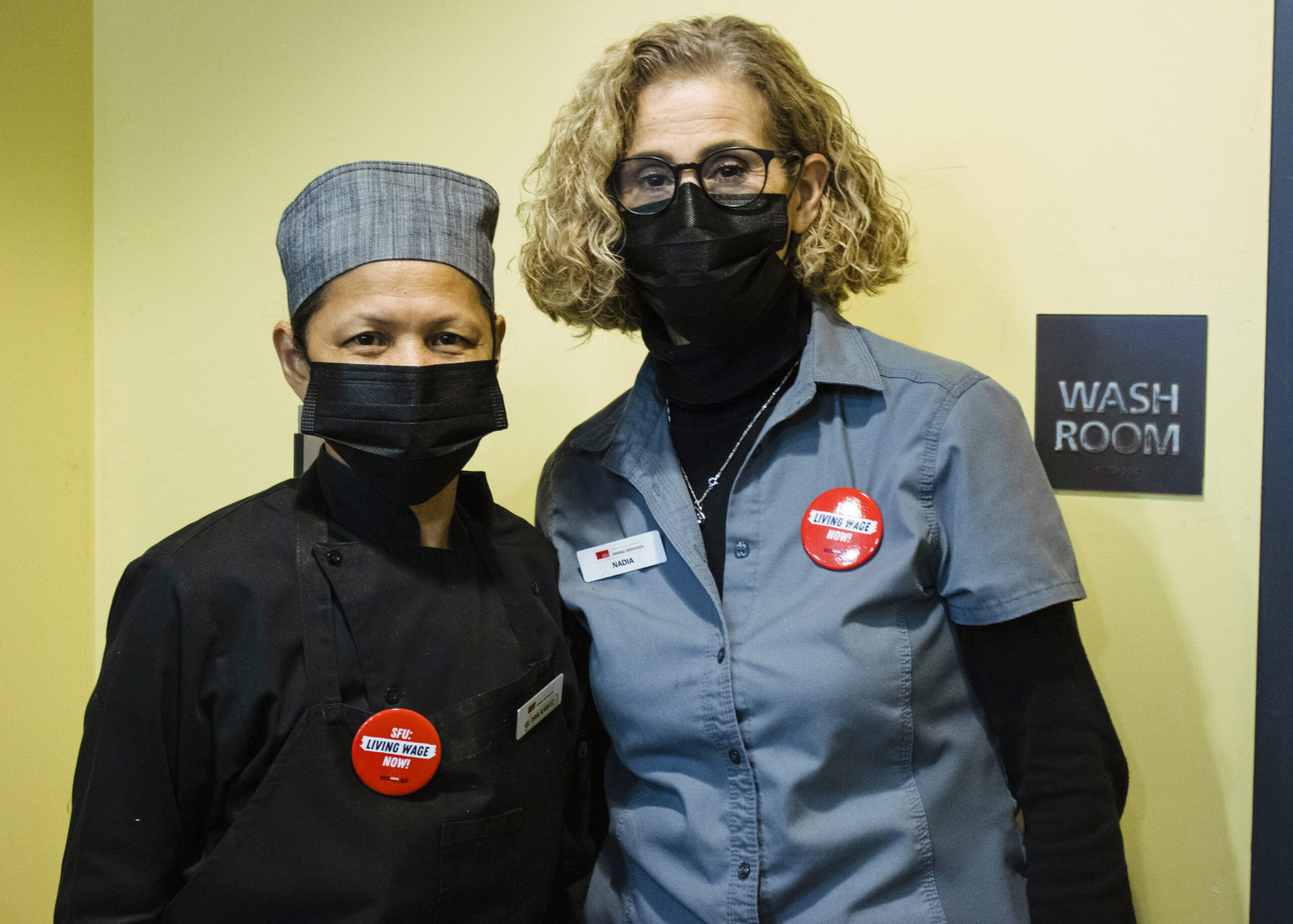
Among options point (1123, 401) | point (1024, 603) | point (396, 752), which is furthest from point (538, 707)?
point (1123, 401)

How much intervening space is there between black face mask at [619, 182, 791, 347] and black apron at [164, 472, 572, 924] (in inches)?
21.4

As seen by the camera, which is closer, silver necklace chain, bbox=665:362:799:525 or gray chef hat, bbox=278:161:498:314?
gray chef hat, bbox=278:161:498:314

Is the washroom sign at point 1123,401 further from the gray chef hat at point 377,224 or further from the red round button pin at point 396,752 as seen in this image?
the red round button pin at point 396,752

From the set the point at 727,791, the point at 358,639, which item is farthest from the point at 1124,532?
the point at 358,639

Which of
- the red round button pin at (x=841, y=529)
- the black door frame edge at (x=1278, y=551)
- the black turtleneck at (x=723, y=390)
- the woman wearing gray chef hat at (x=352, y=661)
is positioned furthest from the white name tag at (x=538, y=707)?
the black door frame edge at (x=1278, y=551)

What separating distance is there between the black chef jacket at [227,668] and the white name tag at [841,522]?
450 mm

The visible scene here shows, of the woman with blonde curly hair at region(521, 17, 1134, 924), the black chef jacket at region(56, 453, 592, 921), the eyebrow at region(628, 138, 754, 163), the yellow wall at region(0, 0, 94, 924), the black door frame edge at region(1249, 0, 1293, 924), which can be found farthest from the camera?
the yellow wall at region(0, 0, 94, 924)

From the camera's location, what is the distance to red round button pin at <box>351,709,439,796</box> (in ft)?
3.44

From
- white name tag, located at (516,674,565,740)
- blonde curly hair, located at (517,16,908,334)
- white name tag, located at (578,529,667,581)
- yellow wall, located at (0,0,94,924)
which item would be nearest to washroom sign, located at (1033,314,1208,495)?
blonde curly hair, located at (517,16,908,334)

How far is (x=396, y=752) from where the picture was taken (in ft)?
3.48

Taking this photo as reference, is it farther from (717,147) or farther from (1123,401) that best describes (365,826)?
(1123,401)

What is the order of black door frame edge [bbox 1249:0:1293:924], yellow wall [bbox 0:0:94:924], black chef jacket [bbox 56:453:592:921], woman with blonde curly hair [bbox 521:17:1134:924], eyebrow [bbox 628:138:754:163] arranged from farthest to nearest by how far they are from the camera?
1. yellow wall [bbox 0:0:94:924]
2. black door frame edge [bbox 1249:0:1293:924]
3. eyebrow [bbox 628:138:754:163]
4. woman with blonde curly hair [bbox 521:17:1134:924]
5. black chef jacket [bbox 56:453:592:921]

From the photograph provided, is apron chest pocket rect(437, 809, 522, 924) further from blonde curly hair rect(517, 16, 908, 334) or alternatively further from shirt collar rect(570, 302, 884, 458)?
blonde curly hair rect(517, 16, 908, 334)

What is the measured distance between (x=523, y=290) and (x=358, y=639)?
957 mm
